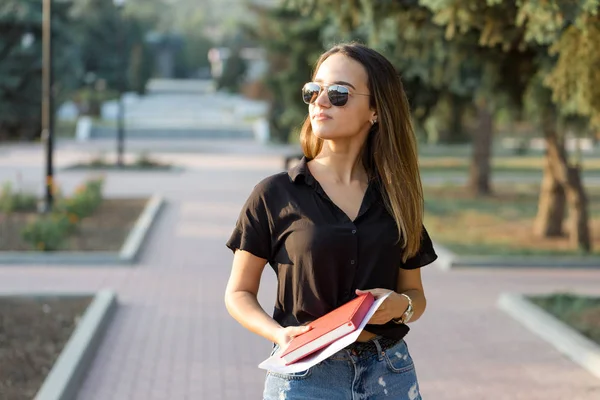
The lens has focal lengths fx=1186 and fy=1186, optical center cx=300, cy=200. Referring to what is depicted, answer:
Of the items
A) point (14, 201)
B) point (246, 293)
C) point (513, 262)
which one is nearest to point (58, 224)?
point (14, 201)

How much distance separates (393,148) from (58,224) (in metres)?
11.4

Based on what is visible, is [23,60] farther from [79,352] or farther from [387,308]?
[387,308]

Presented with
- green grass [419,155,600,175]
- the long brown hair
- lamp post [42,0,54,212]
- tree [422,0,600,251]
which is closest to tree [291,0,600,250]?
tree [422,0,600,251]

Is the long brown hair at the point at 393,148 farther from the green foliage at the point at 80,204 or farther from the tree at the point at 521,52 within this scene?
the green foliage at the point at 80,204

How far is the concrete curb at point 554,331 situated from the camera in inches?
340

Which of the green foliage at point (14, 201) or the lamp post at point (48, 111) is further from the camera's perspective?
the green foliage at point (14, 201)

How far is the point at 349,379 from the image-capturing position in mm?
3549

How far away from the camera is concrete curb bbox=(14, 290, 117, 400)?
285 inches

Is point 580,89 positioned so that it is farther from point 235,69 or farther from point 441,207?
point 235,69

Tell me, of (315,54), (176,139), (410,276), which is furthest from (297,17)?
(176,139)

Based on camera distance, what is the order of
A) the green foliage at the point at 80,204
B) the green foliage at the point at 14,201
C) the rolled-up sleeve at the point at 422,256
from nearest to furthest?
the rolled-up sleeve at the point at 422,256 → the green foliage at the point at 80,204 → the green foliage at the point at 14,201

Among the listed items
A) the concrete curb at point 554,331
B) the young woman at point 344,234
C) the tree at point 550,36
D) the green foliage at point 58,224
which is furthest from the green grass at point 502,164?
the young woman at point 344,234

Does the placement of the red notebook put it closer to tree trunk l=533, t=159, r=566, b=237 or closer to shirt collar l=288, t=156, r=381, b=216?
shirt collar l=288, t=156, r=381, b=216

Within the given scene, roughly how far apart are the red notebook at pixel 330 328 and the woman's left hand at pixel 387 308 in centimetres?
8
